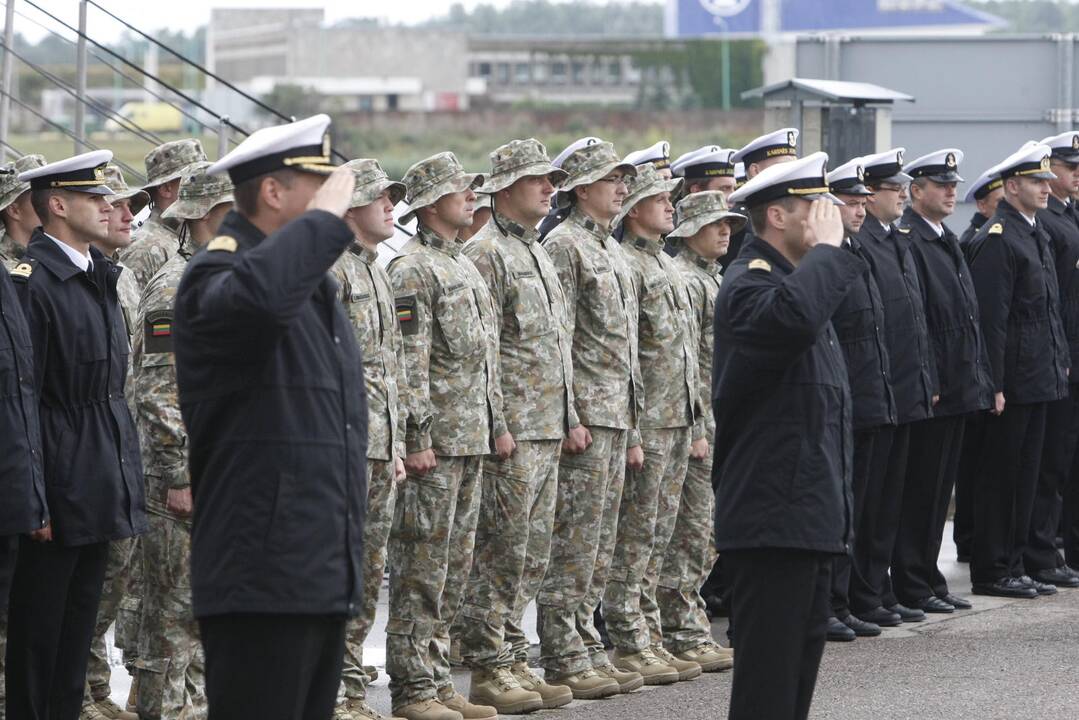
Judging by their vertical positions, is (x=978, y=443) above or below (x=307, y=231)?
below

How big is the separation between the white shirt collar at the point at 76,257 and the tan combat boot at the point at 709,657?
3.48 meters

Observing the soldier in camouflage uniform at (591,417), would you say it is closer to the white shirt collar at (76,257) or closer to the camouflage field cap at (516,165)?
the camouflage field cap at (516,165)

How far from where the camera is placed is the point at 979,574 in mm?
10672

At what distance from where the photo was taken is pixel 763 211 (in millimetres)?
5969

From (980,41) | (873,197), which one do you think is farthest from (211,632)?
(980,41)

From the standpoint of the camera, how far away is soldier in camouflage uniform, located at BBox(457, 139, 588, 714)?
7.69 metres

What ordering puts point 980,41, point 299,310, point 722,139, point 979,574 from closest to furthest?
1. point 299,310
2. point 979,574
3. point 980,41
4. point 722,139

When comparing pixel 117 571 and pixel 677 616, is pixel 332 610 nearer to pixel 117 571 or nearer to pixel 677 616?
pixel 117 571

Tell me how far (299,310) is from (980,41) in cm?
1252

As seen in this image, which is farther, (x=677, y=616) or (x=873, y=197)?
(x=873, y=197)

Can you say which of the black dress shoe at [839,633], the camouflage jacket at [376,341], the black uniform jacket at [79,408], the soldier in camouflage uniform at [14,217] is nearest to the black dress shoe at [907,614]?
the black dress shoe at [839,633]

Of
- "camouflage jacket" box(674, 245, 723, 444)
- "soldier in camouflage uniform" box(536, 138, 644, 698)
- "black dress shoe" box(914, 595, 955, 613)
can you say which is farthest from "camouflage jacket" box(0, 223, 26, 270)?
"black dress shoe" box(914, 595, 955, 613)

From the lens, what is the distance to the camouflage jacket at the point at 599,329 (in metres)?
8.12

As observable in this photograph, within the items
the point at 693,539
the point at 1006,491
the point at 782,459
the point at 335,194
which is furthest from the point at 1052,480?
the point at 335,194
